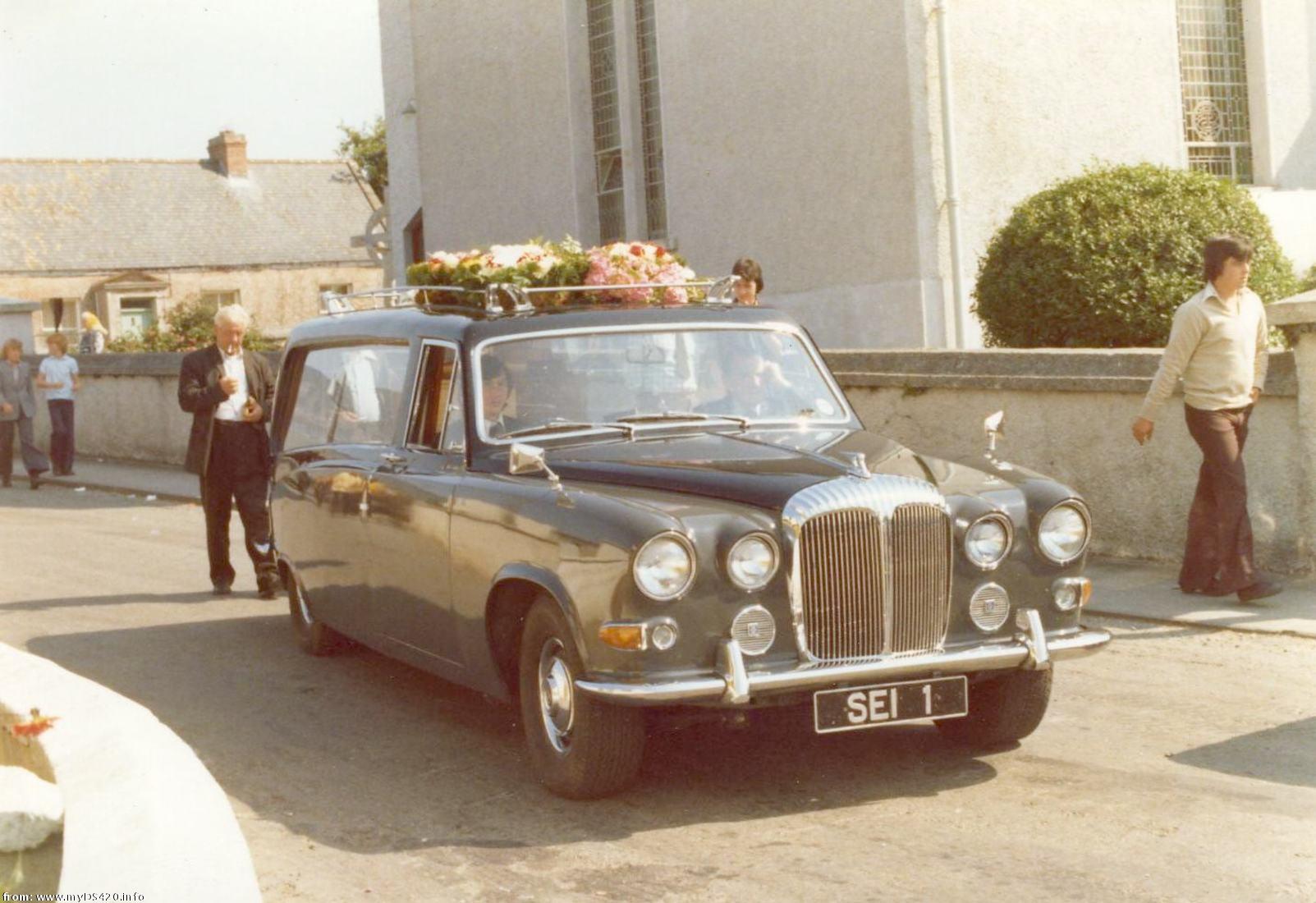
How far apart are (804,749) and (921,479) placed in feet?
4.22

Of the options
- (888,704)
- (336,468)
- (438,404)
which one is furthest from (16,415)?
(888,704)

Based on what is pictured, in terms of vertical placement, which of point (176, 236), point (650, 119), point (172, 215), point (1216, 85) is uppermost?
point (172, 215)

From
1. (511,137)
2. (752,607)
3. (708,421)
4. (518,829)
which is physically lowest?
(518,829)

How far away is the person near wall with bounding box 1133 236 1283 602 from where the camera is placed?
381 inches

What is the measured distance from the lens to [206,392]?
37.3ft

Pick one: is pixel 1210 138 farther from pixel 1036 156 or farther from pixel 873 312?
pixel 873 312

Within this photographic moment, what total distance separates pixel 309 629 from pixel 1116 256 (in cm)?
808

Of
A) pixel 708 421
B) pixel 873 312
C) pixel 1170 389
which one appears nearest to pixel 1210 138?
pixel 873 312

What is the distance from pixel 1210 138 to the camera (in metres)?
20.0

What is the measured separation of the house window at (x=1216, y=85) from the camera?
65.6ft

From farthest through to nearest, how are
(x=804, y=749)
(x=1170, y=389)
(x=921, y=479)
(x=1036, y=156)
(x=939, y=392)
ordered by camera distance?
(x=1036, y=156) < (x=939, y=392) < (x=1170, y=389) < (x=804, y=749) < (x=921, y=479)

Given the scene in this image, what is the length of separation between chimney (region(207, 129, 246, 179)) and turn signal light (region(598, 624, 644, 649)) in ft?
200

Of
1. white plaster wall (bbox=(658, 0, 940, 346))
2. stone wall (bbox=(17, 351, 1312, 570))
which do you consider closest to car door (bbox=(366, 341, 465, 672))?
stone wall (bbox=(17, 351, 1312, 570))

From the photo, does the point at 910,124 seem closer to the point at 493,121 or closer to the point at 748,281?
the point at 748,281
